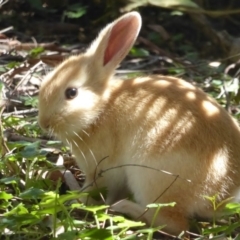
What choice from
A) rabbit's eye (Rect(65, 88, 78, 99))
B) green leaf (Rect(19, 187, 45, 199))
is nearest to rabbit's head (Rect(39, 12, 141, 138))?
rabbit's eye (Rect(65, 88, 78, 99))

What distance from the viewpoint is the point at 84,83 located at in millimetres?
4645

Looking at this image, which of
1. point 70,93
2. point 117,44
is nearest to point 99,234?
point 70,93

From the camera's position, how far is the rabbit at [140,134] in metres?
4.05

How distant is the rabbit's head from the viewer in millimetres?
4496

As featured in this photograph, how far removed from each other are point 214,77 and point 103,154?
2.59m

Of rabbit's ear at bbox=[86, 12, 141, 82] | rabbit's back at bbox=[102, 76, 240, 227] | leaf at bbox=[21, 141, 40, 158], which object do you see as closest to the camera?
rabbit's back at bbox=[102, 76, 240, 227]

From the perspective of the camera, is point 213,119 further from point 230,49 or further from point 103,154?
point 230,49

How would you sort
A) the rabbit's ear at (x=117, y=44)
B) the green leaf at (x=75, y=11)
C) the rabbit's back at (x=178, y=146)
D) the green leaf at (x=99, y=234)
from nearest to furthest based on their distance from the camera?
the green leaf at (x=99, y=234)
the rabbit's back at (x=178, y=146)
the rabbit's ear at (x=117, y=44)
the green leaf at (x=75, y=11)

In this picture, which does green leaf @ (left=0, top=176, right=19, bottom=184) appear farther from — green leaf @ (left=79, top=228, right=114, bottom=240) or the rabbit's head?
green leaf @ (left=79, top=228, right=114, bottom=240)

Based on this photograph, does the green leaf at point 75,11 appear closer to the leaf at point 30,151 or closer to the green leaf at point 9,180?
the leaf at point 30,151

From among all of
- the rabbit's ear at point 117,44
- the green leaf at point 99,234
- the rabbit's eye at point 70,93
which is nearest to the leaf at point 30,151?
the rabbit's eye at point 70,93

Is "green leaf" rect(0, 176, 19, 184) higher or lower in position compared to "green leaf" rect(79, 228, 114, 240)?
lower

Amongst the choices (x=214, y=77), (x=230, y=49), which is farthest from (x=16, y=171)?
(x=230, y=49)

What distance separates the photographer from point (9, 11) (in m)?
8.62
